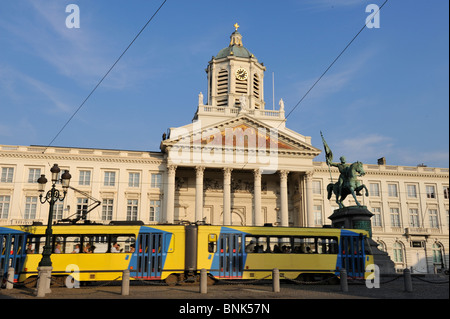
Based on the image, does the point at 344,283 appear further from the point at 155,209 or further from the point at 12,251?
the point at 155,209

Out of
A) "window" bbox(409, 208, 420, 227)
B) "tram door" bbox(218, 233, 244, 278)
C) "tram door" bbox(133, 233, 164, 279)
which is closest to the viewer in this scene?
"tram door" bbox(133, 233, 164, 279)

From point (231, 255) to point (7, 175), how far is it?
36.2m

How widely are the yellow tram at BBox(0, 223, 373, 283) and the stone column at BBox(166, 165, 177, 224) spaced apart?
23915mm

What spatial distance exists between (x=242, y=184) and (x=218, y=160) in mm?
6730

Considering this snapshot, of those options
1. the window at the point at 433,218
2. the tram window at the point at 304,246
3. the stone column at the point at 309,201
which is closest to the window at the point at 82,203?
the stone column at the point at 309,201


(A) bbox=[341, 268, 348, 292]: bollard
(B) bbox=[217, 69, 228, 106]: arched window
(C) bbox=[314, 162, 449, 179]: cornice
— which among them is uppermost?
(B) bbox=[217, 69, 228, 106]: arched window

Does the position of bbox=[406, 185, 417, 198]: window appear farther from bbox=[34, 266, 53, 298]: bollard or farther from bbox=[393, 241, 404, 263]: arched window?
bbox=[34, 266, 53, 298]: bollard

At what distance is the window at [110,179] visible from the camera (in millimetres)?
49453

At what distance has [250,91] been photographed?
203ft

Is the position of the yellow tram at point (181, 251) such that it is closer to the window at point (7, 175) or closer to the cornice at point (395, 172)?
the window at point (7, 175)

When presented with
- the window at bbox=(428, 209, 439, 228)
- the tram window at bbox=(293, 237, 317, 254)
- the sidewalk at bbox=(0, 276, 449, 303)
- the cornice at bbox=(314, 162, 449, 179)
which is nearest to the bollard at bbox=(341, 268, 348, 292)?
the sidewalk at bbox=(0, 276, 449, 303)

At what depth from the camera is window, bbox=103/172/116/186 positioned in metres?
49.5
